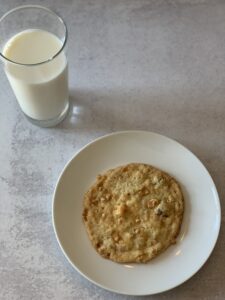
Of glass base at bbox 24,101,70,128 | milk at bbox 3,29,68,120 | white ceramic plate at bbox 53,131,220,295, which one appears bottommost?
white ceramic plate at bbox 53,131,220,295

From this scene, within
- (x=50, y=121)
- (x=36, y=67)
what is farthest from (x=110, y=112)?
(x=36, y=67)

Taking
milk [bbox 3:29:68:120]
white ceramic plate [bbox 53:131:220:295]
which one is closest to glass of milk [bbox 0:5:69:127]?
milk [bbox 3:29:68:120]

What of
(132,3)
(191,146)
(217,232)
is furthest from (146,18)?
(217,232)

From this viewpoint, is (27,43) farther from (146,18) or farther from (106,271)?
(106,271)

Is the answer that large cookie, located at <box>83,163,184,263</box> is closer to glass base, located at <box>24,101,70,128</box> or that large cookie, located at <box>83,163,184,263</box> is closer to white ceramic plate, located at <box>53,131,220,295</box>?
white ceramic plate, located at <box>53,131,220,295</box>

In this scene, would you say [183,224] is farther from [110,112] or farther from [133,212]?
[110,112]

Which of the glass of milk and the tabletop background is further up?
the glass of milk

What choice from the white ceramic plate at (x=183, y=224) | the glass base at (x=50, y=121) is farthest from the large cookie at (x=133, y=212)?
the glass base at (x=50, y=121)
